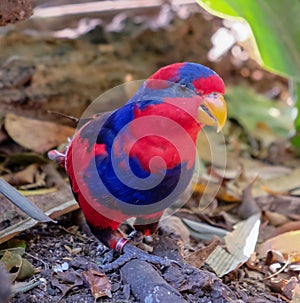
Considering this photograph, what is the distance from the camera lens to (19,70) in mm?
3006

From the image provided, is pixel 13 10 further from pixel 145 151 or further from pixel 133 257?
pixel 133 257

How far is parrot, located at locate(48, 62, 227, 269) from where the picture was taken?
1.92m

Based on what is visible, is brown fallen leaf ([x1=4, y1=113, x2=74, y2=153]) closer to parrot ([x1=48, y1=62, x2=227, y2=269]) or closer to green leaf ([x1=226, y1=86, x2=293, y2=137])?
parrot ([x1=48, y1=62, x2=227, y2=269])

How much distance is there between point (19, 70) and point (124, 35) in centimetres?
72

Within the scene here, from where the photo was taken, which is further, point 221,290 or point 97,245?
point 97,245

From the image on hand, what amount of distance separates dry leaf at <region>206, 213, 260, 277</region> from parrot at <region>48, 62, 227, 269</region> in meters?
0.28

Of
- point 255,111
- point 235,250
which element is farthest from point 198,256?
point 255,111

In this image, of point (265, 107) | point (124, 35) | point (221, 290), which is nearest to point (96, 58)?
point (124, 35)

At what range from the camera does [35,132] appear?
280 centimetres

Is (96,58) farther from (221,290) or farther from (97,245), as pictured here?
(221,290)

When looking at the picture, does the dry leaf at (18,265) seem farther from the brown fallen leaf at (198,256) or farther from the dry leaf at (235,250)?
the dry leaf at (235,250)

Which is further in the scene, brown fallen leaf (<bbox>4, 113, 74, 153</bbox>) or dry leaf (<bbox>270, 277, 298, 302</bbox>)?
brown fallen leaf (<bbox>4, 113, 74, 153</bbox>)

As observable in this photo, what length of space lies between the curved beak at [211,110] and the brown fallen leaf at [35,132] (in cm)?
102

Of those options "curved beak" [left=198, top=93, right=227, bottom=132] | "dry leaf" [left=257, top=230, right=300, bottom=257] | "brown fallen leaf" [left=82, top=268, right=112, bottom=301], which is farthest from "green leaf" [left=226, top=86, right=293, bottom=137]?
"brown fallen leaf" [left=82, top=268, right=112, bottom=301]
